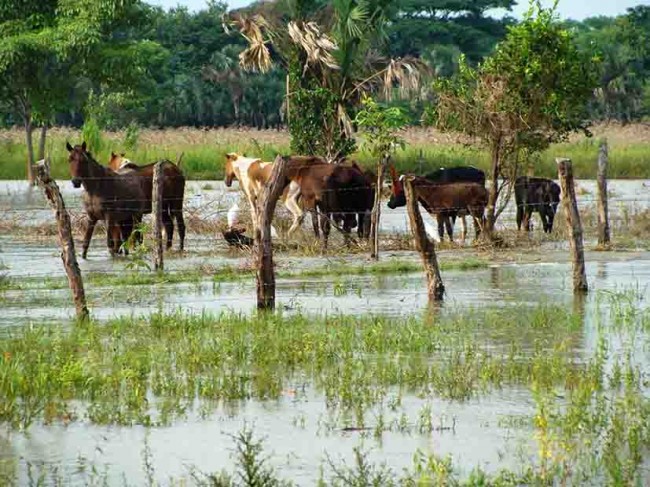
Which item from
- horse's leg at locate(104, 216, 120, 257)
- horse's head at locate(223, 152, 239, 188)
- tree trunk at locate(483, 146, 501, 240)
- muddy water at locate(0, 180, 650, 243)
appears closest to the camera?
horse's leg at locate(104, 216, 120, 257)

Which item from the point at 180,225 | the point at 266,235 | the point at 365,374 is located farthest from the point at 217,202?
the point at 365,374

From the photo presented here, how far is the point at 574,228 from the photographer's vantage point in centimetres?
1625

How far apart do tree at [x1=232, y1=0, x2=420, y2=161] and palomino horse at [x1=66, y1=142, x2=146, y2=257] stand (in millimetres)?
12167

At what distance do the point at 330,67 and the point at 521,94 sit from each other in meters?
→ 12.5

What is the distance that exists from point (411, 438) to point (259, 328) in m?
4.10

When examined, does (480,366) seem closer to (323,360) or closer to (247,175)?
(323,360)

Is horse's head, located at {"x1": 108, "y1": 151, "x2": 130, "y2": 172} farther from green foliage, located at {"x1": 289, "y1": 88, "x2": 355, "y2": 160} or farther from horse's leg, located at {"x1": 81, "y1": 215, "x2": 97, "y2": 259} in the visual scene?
green foliage, located at {"x1": 289, "y1": 88, "x2": 355, "y2": 160}

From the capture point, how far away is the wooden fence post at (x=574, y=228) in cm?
1620

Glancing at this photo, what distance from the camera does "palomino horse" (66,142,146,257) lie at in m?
21.3

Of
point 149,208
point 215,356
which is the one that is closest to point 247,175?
A: point 149,208

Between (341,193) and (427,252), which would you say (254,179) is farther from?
(427,252)

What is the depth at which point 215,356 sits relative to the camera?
11617 millimetres

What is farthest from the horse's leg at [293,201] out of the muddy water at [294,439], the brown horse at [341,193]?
the muddy water at [294,439]

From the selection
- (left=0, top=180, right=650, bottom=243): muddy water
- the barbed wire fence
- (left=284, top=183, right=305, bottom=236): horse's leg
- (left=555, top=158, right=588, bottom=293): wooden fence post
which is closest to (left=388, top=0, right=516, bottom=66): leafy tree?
(left=0, top=180, right=650, bottom=243): muddy water
